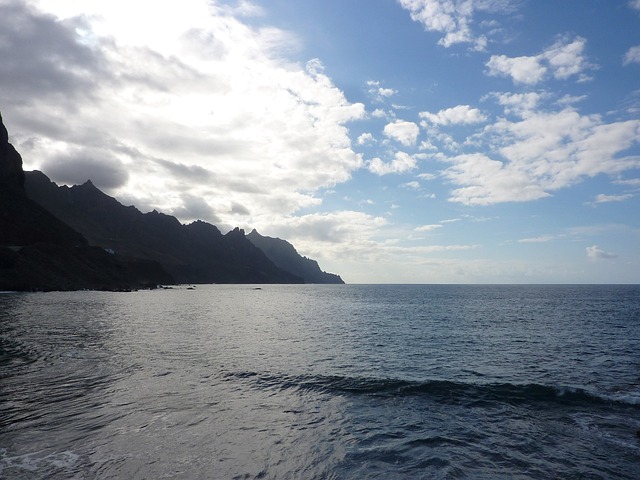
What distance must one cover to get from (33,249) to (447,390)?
176339mm

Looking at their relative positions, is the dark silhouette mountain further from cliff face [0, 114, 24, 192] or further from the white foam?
the white foam

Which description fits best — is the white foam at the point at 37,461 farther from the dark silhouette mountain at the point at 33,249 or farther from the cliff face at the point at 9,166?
the cliff face at the point at 9,166

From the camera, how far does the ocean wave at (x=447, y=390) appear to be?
1024 inches

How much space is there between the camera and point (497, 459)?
17078 millimetres

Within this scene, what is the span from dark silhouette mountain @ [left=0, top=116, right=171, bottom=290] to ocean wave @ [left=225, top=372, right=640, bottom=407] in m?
148

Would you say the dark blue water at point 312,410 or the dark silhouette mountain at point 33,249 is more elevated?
the dark silhouette mountain at point 33,249

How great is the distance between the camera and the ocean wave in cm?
2602

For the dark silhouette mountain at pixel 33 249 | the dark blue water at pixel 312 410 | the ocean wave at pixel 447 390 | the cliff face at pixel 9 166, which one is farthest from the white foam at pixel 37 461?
the cliff face at pixel 9 166

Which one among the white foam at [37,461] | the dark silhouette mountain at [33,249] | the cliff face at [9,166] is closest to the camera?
the white foam at [37,461]

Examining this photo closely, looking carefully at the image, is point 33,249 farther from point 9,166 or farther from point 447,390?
point 447,390

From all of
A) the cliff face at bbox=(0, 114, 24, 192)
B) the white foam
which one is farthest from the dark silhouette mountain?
the white foam

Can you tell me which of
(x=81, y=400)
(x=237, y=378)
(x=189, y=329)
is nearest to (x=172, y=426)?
(x=81, y=400)

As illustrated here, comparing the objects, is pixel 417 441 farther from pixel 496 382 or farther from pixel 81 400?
pixel 81 400

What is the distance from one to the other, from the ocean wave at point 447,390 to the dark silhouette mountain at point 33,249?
148 metres
